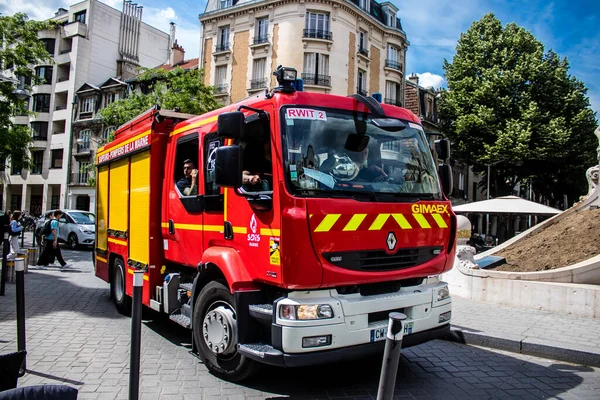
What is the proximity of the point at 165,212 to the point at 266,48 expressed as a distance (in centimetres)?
2648

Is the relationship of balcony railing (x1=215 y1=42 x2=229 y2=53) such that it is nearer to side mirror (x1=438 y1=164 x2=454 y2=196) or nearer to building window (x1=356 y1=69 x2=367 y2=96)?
building window (x1=356 y1=69 x2=367 y2=96)

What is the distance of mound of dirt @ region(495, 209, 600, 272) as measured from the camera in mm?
8844

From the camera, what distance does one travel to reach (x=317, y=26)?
2989cm

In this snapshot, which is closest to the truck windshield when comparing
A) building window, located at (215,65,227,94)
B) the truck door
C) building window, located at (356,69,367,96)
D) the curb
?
the truck door

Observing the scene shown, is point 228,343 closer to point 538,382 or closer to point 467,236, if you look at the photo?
point 538,382

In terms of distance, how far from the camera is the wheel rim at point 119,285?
7.58m

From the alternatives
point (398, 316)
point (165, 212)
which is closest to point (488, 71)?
point (165, 212)

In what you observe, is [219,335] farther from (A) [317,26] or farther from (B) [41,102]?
(B) [41,102]

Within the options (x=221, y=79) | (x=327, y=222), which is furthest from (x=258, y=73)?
(x=327, y=222)

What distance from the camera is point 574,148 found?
25.9m

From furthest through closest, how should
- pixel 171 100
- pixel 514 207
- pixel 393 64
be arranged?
pixel 393 64
pixel 171 100
pixel 514 207

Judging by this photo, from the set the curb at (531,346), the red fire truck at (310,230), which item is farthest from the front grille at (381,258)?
the curb at (531,346)

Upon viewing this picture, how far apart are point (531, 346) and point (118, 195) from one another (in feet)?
21.2

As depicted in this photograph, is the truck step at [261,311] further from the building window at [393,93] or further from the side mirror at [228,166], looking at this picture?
the building window at [393,93]
